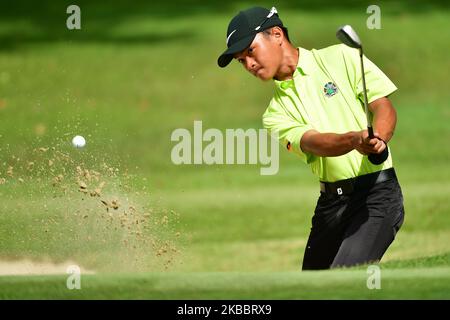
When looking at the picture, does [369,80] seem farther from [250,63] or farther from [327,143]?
[250,63]

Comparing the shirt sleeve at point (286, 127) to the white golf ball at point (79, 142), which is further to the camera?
the white golf ball at point (79, 142)

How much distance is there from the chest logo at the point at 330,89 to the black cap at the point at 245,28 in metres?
0.39

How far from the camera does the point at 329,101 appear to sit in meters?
5.93

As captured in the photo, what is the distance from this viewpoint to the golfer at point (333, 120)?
5.86 m

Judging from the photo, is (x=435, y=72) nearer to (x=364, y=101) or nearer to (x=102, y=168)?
(x=102, y=168)

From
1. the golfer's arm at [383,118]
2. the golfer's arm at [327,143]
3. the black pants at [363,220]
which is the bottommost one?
the black pants at [363,220]

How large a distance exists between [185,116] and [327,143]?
37.2ft

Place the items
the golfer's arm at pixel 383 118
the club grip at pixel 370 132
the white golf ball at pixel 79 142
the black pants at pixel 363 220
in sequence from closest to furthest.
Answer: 1. the club grip at pixel 370 132
2. the golfer's arm at pixel 383 118
3. the black pants at pixel 363 220
4. the white golf ball at pixel 79 142

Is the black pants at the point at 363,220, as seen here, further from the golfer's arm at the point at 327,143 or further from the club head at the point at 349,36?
the club head at the point at 349,36

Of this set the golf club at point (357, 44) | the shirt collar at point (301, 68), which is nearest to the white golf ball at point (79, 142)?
the shirt collar at point (301, 68)
